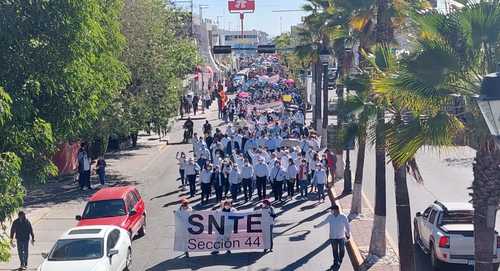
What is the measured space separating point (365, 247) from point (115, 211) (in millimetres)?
6321

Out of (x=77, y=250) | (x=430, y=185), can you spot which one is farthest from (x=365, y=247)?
(x=430, y=185)

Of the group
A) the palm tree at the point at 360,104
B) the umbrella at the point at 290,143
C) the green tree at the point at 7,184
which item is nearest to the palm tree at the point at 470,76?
the palm tree at the point at 360,104

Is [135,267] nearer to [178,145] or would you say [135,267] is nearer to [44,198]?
[44,198]

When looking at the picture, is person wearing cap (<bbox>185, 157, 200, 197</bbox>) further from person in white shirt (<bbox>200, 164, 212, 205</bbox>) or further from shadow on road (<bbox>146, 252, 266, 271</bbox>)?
shadow on road (<bbox>146, 252, 266, 271</bbox>)

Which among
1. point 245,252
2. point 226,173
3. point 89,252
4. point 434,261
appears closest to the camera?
point 89,252

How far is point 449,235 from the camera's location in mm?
16984

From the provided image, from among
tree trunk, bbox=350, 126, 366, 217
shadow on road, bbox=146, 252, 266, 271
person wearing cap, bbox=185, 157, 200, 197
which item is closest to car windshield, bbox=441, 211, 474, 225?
shadow on road, bbox=146, 252, 266, 271

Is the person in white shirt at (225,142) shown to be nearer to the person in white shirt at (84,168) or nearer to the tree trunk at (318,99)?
the person in white shirt at (84,168)

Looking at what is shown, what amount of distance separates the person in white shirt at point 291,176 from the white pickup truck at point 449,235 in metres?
8.67

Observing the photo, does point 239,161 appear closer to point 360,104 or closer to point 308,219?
point 308,219

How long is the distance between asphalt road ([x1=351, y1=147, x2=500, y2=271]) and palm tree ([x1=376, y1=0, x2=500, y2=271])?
656cm

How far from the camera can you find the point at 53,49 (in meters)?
17.5

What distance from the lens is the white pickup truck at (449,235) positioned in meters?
16.9

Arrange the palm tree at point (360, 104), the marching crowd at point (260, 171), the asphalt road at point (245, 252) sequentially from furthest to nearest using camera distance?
the marching crowd at point (260, 171) < the asphalt road at point (245, 252) < the palm tree at point (360, 104)
